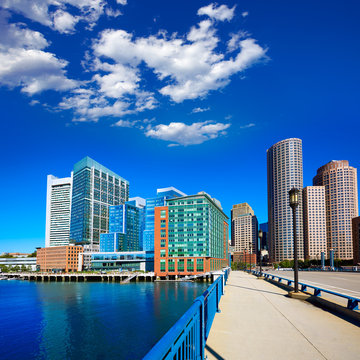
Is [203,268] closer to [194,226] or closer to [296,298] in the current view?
[194,226]

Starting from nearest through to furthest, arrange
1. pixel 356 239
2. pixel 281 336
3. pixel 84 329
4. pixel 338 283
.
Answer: pixel 281 336 → pixel 338 283 → pixel 84 329 → pixel 356 239

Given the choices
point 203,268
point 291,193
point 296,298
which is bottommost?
point 203,268

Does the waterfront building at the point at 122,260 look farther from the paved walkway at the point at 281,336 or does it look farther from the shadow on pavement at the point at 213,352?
the shadow on pavement at the point at 213,352

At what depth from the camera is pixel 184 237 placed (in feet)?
422

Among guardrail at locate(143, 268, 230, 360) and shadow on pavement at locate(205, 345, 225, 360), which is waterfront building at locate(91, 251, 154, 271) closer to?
shadow on pavement at locate(205, 345, 225, 360)

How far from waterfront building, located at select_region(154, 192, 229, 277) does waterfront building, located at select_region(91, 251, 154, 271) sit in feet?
210

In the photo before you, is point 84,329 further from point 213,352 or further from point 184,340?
point 184,340

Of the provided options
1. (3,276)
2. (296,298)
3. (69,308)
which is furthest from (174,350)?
(3,276)

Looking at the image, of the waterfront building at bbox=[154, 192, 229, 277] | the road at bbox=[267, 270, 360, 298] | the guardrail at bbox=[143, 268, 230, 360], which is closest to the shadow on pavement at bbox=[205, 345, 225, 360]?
the guardrail at bbox=[143, 268, 230, 360]

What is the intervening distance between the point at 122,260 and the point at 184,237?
7624 cm

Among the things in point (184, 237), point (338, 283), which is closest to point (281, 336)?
point (338, 283)

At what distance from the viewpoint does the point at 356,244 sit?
573 feet

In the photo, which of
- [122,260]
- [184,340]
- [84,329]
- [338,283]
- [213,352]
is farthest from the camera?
[122,260]

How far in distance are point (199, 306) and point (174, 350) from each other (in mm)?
2495
